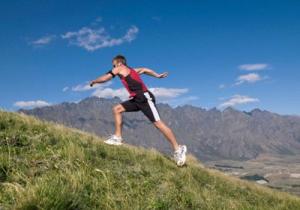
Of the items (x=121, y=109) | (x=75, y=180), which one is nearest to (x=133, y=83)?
(x=121, y=109)

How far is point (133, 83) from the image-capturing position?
520 inches

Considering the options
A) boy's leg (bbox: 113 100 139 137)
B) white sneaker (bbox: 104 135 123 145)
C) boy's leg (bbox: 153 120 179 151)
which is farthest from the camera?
white sneaker (bbox: 104 135 123 145)

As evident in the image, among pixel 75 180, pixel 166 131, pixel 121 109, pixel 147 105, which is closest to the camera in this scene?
pixel 75 180

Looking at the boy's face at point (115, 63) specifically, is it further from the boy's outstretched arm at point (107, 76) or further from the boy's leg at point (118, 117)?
the boy's leg at point (118, 117)

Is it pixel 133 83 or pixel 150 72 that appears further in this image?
pixel 150 72

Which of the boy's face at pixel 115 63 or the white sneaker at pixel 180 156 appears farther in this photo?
the boy's face at pixel 115 63

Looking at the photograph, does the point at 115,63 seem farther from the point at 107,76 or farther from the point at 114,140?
the point at 114,140

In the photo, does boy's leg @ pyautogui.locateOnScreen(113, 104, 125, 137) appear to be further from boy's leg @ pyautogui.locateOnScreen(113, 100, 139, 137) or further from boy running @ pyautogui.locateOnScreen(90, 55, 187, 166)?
boy running @ pyautogui.locateOnScreen(90, 55, 187, 166)

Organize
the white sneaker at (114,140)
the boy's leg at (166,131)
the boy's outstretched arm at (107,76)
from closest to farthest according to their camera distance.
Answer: the boy's outstretched arm at (107,76) → the boy's leg at (166,131) → the white sneaker at (114,140)

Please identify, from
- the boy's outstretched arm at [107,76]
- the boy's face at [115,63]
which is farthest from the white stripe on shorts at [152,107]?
the boy's face at [115,63]

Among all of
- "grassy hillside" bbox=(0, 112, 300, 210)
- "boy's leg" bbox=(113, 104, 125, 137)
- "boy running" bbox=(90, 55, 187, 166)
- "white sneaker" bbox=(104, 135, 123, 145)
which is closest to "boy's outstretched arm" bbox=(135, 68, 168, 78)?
"boy running" bbox=(90, 55, 187, 166)

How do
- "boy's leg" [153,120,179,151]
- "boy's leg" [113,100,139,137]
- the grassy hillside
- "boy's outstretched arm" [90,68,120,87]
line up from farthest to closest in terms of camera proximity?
"boy's leg" [113,100,139,137]
"boy's leg" [153,120,179,151]
"boy's outstretched arm" [90,68,120,87]
the grassy hillside

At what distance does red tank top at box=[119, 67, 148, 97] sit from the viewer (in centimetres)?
1315

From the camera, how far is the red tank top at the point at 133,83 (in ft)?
43.1
